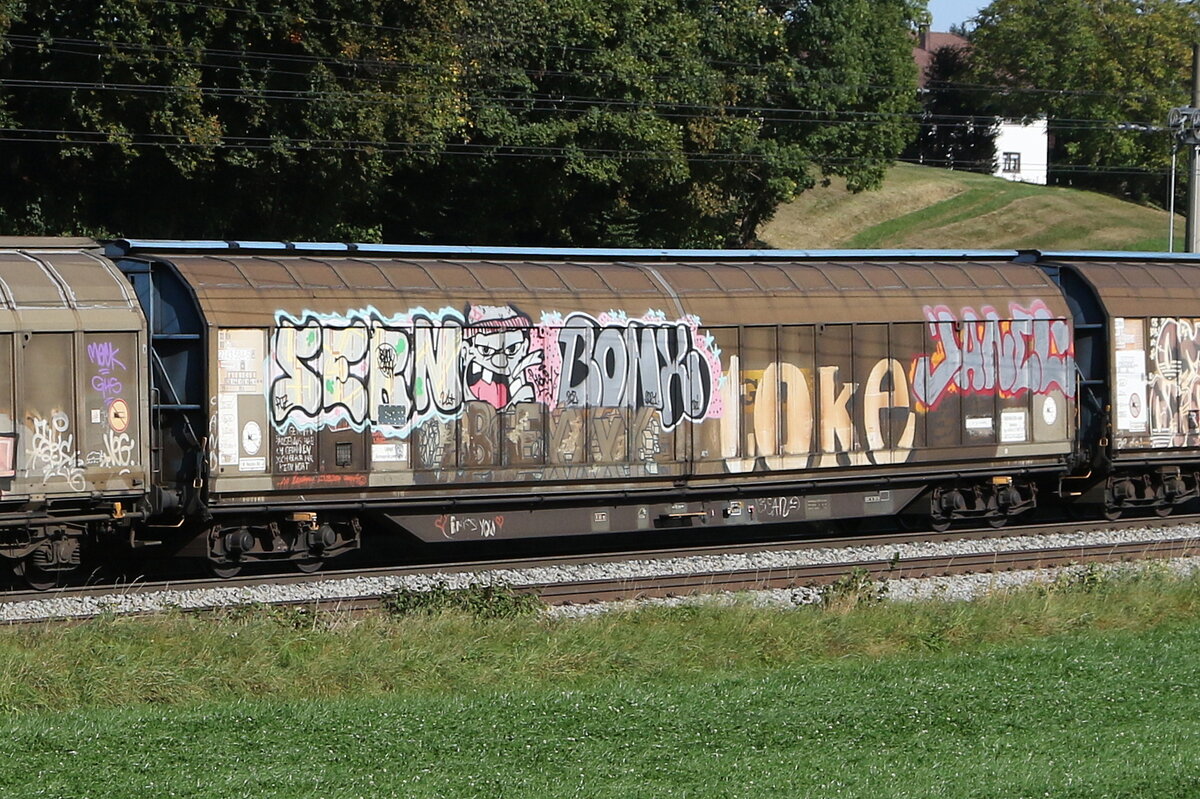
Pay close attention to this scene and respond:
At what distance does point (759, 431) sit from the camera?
18516mm

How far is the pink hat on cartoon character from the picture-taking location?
17031mm

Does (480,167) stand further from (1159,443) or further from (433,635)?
(433,635)

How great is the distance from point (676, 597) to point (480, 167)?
2550cm

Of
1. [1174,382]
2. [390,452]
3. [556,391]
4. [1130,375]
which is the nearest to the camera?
[390,452]

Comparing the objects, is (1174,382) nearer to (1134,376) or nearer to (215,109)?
(1134,376)

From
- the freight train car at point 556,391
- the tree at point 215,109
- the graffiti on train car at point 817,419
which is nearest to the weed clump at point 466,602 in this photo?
the freight train car at point 556,391

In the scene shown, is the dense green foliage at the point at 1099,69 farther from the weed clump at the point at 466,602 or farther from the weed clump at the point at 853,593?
the weed clump at the point at 466,602

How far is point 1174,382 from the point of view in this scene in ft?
69.5

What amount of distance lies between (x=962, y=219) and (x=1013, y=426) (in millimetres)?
51107

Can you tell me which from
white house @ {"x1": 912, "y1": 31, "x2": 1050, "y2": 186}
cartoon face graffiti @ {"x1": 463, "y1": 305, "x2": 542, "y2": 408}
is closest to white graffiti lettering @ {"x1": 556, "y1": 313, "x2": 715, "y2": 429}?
cartoon face graffiti @ {"x1": 463, "y1": 305, "x2": 542, "y2": 408}

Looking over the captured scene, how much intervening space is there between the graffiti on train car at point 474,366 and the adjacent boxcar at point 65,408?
5.22ft

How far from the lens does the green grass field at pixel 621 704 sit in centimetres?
889

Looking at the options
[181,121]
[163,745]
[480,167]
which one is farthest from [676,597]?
[480,167]

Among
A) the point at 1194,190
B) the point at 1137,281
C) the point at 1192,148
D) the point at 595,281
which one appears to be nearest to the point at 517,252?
the point at 595,281
